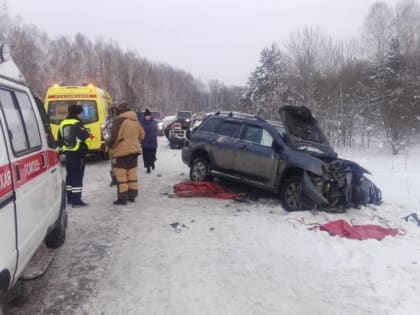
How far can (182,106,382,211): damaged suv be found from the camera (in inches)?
311

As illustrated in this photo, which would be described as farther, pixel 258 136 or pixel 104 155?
pixel 104 155

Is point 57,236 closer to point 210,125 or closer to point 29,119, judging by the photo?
point 29,119

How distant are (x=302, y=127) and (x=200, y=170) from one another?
2649 mm

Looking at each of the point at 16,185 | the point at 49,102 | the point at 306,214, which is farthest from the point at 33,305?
the point at 49,102

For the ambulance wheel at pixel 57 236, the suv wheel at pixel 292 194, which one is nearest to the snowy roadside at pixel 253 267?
the suv wheel at pixel 292 194

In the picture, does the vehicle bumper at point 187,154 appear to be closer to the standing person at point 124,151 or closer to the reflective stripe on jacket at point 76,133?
the standing person at point 124,151

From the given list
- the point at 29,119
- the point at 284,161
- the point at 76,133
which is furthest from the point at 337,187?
the point at 29,119

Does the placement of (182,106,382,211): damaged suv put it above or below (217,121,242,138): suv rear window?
below

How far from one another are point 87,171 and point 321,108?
17.4 metres

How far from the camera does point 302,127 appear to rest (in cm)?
923

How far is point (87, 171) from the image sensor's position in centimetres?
1287

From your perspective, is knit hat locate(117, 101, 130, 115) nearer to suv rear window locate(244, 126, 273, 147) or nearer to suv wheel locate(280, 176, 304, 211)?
suv rear window locate(244, 126, 273, 147)

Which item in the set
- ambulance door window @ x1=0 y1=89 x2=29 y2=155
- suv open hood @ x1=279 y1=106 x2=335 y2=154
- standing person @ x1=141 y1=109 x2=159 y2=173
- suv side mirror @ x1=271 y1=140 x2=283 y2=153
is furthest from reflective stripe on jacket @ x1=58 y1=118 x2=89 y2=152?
standing person @ x1=141 y1=109 x2=159 y2=173

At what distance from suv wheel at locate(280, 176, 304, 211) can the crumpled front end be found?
233mm
